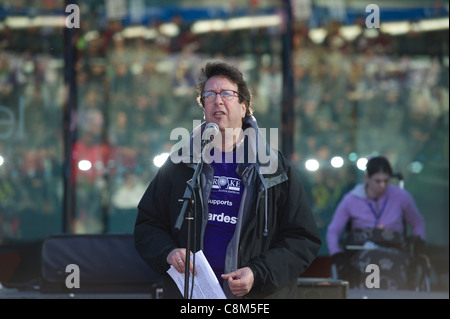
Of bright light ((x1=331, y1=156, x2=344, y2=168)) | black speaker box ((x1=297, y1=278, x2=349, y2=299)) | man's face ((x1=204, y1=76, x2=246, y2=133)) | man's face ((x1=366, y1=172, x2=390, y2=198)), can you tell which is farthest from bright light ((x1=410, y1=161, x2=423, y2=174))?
man's face ((x1=204, y1=76, x2=246, y2=133))

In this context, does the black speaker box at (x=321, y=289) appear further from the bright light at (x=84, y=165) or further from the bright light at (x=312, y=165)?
the bright light at (x=84, y=165)

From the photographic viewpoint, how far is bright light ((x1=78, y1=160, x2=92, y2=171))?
8219 millimetres

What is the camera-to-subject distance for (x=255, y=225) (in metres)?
3.48

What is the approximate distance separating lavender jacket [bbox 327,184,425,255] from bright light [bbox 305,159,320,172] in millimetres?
1251

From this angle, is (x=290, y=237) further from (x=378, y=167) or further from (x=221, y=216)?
(x=378, y=167)

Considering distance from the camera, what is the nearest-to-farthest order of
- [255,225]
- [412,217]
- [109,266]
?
[255,225], [109,266], [412,217]

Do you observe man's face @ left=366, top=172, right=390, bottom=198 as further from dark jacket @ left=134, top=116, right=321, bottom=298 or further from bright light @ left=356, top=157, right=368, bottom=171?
dark jacket @ left=134, top=116, right=321, bottom=298

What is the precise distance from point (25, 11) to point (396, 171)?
16.5 feet

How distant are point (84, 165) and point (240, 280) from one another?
527 cm

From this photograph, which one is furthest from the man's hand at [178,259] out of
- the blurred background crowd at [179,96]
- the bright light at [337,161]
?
the bright light at [337,161]

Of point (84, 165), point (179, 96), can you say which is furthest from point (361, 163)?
point (84, 165)

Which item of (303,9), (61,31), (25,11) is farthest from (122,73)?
(303,9)

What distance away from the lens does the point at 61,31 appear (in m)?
8.20

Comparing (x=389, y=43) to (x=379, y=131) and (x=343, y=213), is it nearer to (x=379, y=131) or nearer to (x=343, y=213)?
(x=379, y=131)
